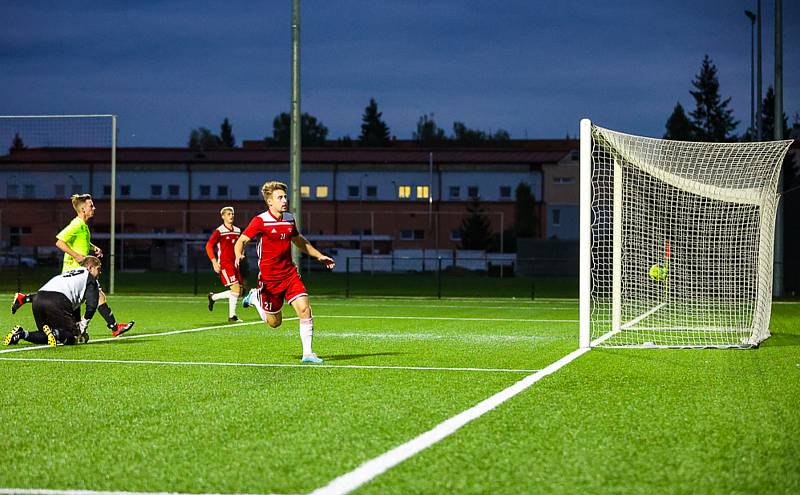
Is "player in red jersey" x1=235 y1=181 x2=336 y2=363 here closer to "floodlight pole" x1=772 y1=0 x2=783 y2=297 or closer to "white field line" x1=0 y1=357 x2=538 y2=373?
"white field line" x1=0 y1=357 x2=538 y2=373

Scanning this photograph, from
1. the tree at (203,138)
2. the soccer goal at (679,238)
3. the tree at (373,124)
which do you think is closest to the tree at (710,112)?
the tree at (373,124)

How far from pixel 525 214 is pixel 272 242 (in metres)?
65.0

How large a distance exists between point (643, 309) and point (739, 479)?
14.5m

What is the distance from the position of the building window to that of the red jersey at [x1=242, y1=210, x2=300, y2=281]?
215 ft

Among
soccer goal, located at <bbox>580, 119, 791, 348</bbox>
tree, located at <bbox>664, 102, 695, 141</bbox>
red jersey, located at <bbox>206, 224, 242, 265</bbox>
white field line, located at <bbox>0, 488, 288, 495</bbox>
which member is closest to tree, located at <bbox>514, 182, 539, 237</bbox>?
tree, located at <bbox>664, 102, 695, 141</bbox>

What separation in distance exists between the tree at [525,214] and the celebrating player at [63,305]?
63328mm

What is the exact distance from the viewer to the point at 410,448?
5539 millimetres

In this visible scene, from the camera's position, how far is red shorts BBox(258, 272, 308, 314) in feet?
34.9

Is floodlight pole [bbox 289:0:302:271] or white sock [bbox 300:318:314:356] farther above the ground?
floodlight pole [bbox 289:0:302:271]

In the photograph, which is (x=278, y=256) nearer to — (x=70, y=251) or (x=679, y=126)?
(x=70, y=251)

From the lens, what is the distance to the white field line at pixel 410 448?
183 inches

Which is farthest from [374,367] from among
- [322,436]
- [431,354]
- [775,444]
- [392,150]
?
[392,150]

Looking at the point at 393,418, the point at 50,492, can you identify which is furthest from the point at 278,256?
the point at 50,492

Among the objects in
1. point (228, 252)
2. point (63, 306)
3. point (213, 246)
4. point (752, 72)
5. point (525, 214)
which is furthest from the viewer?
point (525, 214)
